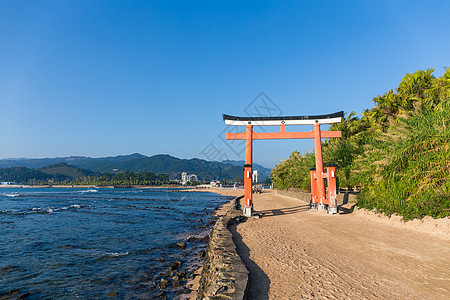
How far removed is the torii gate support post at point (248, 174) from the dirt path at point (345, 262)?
3.41 meters

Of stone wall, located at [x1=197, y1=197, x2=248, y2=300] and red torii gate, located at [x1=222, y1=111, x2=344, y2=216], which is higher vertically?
red torii gate, located at [x1=222, y1=111, x2=344, y2=216]

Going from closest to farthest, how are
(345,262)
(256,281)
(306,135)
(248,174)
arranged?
(256,281) → (345,262) → (248,174) → (306,135)

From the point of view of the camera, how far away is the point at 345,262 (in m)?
6.55

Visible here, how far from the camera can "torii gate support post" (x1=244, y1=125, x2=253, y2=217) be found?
47.1 feet

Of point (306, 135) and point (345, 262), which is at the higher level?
point (306, 135)

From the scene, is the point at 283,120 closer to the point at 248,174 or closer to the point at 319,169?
the point at 319,169

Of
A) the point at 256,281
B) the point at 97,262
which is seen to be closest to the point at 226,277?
the point at 256,281

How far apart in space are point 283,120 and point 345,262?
1172 centimetres

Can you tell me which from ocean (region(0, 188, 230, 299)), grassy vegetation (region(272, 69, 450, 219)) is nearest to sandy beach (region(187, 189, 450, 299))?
grassy vegetation (region(272, 69, 450, 219))

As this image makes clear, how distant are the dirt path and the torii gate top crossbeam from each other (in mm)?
7508

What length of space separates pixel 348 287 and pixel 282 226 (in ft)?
24.2

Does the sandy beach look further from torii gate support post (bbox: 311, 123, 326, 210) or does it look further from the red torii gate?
torii gate support post (bbox: 311, 123, 326, 210)

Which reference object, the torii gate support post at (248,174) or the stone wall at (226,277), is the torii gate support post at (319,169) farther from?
the stone wall at (226,277)

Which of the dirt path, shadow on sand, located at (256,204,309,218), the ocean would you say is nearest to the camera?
the dirt path
